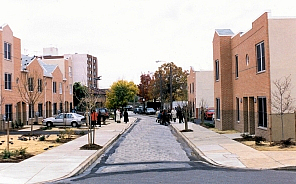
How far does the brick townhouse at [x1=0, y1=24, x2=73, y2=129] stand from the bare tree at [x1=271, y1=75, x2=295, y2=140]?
15.9 meters

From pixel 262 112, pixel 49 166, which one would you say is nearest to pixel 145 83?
pixel 262 112

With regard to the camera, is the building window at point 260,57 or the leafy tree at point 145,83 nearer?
the building window at point 260,57

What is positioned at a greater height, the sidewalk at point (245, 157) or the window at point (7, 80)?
the window at point (7, 80)

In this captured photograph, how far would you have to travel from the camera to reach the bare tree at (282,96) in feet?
65.8

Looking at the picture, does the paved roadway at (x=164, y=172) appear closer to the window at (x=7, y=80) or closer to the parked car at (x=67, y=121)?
the parked car at (x=67, y=121)

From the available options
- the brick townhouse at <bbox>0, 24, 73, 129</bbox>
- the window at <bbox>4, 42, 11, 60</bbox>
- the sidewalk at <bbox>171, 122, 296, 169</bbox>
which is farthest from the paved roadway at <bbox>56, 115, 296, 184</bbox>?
the window at <bbox>4, 42, 11, 60</bbox>

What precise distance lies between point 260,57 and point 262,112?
118 inches

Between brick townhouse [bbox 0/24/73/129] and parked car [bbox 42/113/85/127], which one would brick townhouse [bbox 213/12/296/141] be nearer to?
brick townhouse [bbox 0/24/73/129]

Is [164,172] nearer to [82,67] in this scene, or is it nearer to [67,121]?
[67,121]

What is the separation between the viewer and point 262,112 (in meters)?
22.1

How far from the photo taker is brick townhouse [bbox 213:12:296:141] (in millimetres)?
20328

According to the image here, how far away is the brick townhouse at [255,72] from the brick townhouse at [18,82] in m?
14.0

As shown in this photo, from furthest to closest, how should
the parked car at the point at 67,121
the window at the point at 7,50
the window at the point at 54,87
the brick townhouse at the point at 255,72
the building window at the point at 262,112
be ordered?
the window at the point at 54,87, the parked car at the point at 67,121, the window at the point at 7,50, the building window at the point at 262,112, the brick townhouse at the point at 255,72

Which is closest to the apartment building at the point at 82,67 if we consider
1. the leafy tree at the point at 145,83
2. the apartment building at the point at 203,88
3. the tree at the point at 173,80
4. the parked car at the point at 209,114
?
the leafy tree at the point at 145,83
